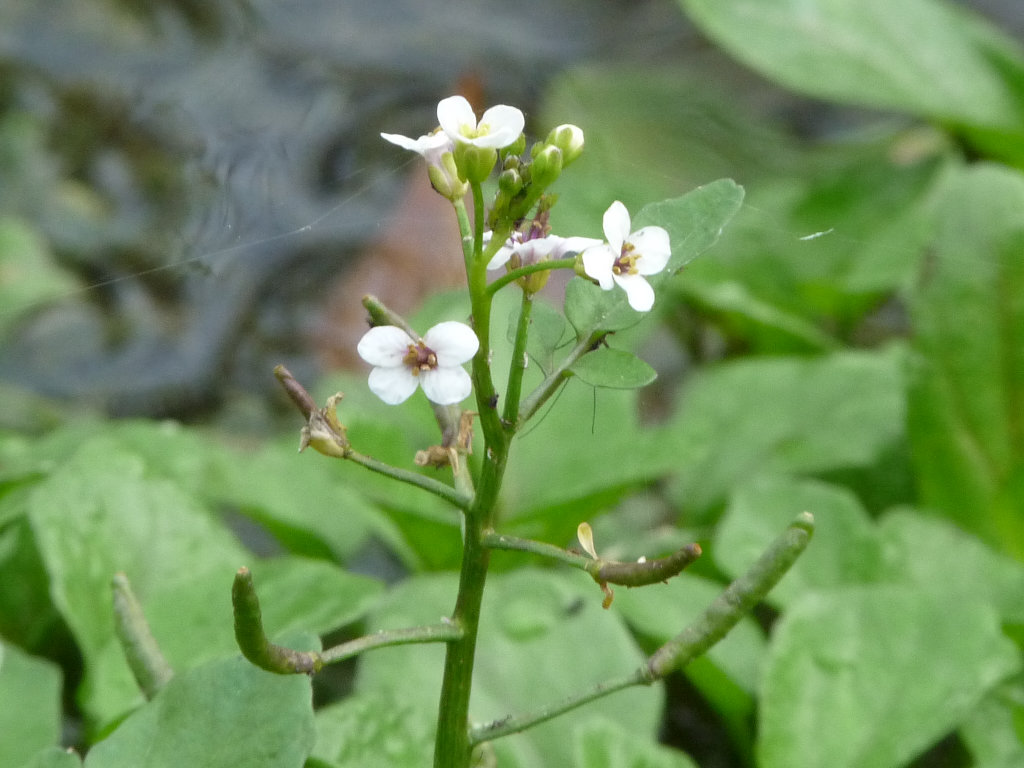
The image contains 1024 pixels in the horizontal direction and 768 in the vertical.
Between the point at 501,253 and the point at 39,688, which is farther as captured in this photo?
the point at 39,688

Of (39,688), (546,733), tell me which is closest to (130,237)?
(39,688)

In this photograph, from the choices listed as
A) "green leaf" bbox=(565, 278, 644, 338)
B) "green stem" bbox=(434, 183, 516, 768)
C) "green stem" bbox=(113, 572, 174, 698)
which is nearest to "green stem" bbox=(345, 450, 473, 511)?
"green stem" bbox=(434, 183, 516, 768)

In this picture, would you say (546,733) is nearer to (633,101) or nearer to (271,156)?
(271,156)

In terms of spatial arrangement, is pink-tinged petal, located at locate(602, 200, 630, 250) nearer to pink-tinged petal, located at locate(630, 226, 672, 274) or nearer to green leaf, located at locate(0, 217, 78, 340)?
pink-tinged petal, located at locate(630, 226, 672, 274)

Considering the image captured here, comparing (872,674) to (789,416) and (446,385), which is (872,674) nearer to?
(789,416)

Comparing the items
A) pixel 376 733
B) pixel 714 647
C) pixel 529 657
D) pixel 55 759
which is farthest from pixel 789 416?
pixel 55 759

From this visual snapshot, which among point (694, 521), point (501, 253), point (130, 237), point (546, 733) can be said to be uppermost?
point (501, 253)
